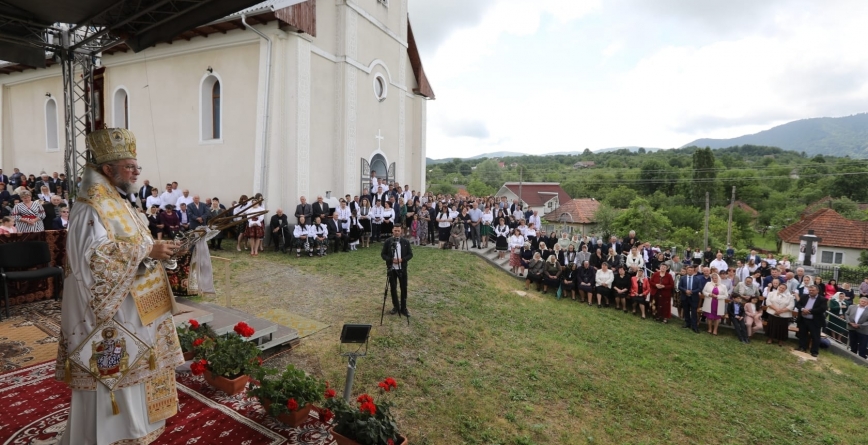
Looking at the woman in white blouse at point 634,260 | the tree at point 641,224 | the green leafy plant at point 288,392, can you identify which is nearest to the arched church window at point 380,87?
the woman in white blouse at point 634,260

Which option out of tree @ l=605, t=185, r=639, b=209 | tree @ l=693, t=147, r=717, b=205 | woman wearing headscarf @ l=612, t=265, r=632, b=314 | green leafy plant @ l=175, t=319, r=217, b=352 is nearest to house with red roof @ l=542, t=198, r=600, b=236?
tree @ l=605, t=185, r=639, b=209

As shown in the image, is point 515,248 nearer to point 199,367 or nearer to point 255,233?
point 255,233

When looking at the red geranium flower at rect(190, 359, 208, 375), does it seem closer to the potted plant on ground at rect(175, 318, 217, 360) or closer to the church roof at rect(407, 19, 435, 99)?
the potted plant on ground at rect(175, 318, 217, 360)

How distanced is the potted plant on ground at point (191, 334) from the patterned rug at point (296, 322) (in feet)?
5.78

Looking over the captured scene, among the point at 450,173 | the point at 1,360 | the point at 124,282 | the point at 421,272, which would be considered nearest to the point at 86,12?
the point at 1,360

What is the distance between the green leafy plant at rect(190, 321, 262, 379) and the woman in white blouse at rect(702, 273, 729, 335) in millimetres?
11746

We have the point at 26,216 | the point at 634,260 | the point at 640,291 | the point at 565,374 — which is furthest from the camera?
the point at 634,260

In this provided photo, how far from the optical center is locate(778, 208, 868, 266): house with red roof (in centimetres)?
3500

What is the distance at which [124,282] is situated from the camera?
2920mm

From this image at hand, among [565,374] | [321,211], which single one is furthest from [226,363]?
[321,211]

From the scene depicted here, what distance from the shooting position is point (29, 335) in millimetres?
5984

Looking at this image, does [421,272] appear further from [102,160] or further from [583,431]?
[102,160]

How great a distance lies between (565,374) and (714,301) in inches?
263

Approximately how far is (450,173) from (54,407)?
93381mm
